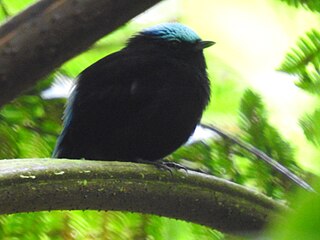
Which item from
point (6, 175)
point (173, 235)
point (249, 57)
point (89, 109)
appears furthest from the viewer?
point (249, 57)

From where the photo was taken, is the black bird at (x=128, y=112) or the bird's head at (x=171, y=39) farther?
the bird's head at (x=171, y=39)

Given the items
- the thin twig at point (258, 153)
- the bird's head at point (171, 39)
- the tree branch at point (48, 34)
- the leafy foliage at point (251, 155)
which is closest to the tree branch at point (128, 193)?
the thin twig at point (258, 153)

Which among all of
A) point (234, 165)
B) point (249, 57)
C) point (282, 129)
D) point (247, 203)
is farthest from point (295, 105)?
point (247, 203)

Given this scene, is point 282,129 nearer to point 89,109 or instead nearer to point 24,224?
point 89,109

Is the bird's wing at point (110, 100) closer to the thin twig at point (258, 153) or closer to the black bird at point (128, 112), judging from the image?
the black bird at point (128, 112)

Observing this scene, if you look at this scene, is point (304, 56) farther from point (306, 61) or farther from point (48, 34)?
point (48, 34)

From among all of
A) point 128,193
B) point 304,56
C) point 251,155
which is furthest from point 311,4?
point 128,193
